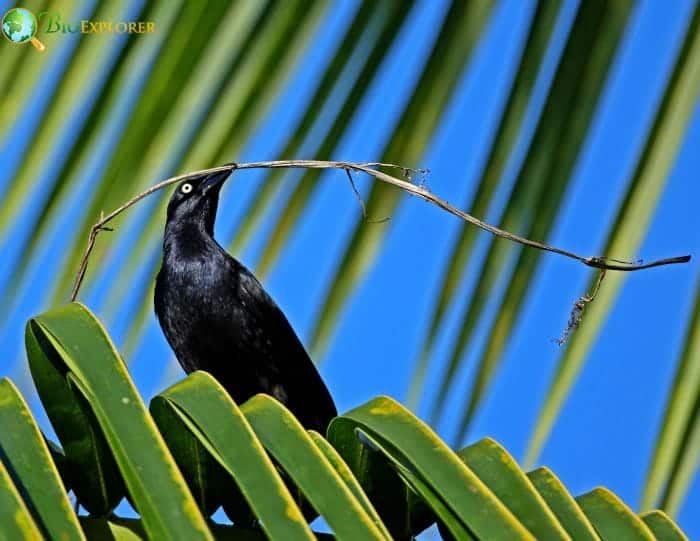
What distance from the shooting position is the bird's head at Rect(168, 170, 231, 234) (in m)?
3.91

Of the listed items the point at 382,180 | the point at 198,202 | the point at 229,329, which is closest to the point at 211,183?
the point at 198,202

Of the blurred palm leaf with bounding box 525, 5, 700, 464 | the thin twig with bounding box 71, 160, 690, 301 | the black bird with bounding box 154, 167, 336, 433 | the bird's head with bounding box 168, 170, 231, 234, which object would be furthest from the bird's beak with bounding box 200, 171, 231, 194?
the blurred palm leaf with bounding box 525, 5, 700, 464

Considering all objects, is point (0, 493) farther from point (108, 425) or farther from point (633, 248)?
point (633, 248)

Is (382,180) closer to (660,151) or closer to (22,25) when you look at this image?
(660,151)

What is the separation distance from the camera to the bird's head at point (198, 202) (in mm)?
3915

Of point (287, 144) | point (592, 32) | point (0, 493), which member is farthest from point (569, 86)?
point (0, 493)

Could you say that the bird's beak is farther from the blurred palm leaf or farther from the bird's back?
the blurred palm leaf

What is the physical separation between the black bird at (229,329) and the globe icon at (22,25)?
7.43 feet

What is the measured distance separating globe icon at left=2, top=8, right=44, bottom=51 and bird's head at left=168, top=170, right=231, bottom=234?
2.57 meters

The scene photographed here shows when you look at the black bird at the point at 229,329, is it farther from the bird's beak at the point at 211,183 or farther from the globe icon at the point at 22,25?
the globe icon at the point at 22,25

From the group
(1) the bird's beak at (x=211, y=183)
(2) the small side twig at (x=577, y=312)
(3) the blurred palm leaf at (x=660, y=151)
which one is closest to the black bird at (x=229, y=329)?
(1) the bird's beak at (x=211, y=183)

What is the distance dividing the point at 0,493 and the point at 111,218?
1.62ft

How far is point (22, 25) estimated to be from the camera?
1314 mm

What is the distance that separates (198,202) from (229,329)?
0.50m
